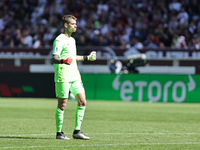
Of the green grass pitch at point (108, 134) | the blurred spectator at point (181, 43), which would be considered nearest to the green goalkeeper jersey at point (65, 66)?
the green grass pitch at point (108, 134)

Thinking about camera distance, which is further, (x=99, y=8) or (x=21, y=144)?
(x=99, y=8)

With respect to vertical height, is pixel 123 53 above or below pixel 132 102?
above

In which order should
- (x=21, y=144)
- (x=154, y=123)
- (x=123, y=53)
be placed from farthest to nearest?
(x=123, y=53) → (x=154, y=123) → (x=21, y=144)

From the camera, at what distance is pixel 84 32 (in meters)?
27.1

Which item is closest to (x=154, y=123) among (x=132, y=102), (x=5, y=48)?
(x=132, y=102)

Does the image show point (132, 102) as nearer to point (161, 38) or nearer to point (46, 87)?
point (46, 87)

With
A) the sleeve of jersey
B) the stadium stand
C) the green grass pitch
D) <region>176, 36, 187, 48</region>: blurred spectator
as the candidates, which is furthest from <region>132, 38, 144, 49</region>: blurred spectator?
the sleeve of jersey

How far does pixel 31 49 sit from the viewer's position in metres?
27.1

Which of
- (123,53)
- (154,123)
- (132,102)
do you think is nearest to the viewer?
(154,123)

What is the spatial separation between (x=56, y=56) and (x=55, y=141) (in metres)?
1.57

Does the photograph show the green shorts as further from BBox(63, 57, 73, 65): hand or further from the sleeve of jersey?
the sleeve of jersey

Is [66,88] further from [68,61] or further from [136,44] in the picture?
[136,44]

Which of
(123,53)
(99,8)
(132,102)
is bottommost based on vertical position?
(132,102)

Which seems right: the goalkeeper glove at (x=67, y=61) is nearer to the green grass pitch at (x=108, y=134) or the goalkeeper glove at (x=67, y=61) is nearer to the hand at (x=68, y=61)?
the hand at (x=68, y=61)
